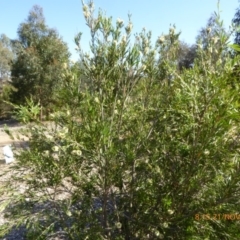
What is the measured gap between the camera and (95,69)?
2.27 m

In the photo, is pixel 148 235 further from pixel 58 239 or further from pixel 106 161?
pixel 58 239

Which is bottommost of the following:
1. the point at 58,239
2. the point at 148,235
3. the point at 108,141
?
the point at 58,239

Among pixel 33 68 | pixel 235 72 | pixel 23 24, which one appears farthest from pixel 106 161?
pixel 23 24

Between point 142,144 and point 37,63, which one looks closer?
point 142,144

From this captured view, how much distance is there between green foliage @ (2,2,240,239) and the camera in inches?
79.1

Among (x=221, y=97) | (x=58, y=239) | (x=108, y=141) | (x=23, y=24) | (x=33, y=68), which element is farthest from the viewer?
(x=23, y=24)

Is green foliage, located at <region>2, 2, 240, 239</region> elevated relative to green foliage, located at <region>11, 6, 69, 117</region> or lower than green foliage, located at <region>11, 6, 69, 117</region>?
lower

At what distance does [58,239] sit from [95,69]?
10.9ft

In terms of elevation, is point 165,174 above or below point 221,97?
below

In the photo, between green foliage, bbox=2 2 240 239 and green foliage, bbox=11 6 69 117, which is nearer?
green foliage, bbox=2 2 240 239

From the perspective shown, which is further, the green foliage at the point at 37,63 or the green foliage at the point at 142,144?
the green foliage at the point at 37,63

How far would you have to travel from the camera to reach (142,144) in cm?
247

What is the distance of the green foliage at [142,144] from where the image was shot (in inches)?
79.1

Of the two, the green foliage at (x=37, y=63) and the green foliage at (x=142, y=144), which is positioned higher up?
the green foliage at (x=37, y=63)
